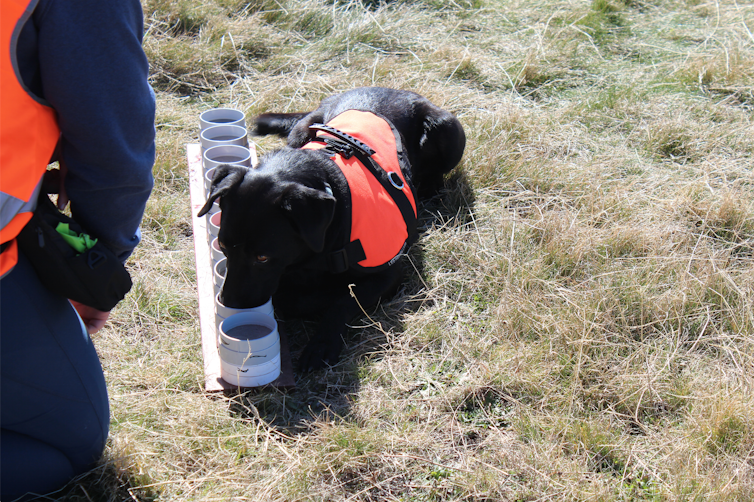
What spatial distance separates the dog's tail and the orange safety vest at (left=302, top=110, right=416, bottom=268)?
2.73 feet

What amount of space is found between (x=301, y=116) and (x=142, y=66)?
2551 mm

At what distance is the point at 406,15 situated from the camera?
6.32 m

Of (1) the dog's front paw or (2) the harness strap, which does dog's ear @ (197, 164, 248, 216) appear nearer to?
(2) the harness strap

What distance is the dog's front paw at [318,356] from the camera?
275cm

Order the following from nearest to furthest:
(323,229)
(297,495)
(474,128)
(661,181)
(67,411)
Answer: (67,411), (297,495), (323,229), (661,181), (474,128)

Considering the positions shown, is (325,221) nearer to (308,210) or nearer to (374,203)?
(308,210)

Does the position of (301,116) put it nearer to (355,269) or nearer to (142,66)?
(355,269)

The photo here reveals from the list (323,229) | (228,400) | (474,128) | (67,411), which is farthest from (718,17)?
(67,411)

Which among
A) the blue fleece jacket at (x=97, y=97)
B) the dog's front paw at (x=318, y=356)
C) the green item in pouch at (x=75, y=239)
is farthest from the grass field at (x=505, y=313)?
the blue fleece jacket at (x=97, y=97)

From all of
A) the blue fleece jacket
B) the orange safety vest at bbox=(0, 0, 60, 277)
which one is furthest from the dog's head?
the orange safety vest at bbox=(0, 0, 60, 277)

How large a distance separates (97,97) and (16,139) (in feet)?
0.76

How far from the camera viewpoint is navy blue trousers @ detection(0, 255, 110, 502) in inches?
71.3

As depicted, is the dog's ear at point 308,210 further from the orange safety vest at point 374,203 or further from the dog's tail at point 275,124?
the dog's tail at point 275,124

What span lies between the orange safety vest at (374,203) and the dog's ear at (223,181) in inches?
21.2
